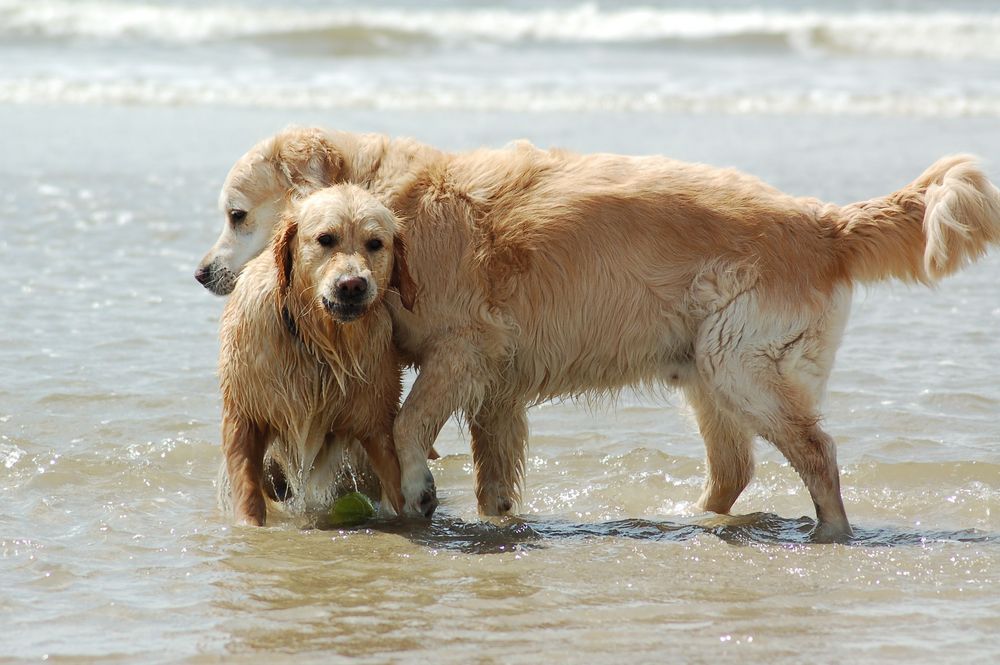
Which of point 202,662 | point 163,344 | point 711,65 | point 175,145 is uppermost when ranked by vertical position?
point 711,65

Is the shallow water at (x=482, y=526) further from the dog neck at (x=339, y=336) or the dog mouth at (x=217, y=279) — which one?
the dog mouth at (x=217, y=279)

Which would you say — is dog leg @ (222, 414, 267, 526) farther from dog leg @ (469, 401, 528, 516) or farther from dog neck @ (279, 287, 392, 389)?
dog leg @ (469, 401, 528, 516)

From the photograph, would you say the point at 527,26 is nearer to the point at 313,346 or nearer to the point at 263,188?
the point at 263,188

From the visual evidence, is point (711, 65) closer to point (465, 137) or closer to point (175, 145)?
point (465, 137)

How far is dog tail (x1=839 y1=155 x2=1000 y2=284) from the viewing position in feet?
16.2

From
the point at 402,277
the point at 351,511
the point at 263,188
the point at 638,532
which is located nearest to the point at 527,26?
the point at 263,188

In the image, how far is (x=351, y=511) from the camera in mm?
5152

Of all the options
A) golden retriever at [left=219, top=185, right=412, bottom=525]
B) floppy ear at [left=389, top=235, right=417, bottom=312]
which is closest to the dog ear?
golden retriever at [left=219, top=185, right=412, bottom=525]

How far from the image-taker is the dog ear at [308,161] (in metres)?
5.32

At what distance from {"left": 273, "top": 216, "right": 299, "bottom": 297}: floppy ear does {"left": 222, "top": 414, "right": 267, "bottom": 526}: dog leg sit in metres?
0.58

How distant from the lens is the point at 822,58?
2000cm

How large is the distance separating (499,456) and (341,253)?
1.20m

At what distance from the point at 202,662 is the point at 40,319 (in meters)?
4.26

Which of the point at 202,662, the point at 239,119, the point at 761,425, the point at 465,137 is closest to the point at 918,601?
the point at 761,425
